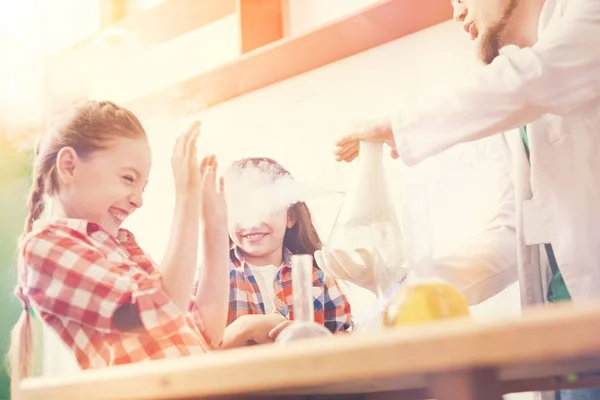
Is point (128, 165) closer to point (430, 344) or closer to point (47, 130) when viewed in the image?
point (47, 130)

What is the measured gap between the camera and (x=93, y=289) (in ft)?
4.32

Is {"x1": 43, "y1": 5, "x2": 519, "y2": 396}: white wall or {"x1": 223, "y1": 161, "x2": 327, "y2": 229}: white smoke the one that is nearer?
{"x1": 43, "y1": 5, "x2": 519, "y2": 396}: white wall

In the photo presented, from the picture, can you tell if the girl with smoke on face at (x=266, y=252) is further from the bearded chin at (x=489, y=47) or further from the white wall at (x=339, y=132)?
A: the bearded chin at (x=489, y=47)

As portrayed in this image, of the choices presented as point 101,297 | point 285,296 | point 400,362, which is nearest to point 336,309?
point 285,296

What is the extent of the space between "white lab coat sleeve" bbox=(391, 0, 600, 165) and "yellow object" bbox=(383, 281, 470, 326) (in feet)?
0.86

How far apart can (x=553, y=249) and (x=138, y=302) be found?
69cm

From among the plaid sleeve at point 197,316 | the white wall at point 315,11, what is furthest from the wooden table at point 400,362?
the white wall at point 315,11

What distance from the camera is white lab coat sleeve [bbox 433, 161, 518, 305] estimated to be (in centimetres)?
104

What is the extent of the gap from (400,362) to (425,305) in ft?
0.96

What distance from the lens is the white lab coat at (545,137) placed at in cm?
97

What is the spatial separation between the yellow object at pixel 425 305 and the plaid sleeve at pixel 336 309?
0.29 meters

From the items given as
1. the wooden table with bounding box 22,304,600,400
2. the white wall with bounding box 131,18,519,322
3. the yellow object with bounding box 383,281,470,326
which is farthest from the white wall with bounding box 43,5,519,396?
the wooden table with bounding box 22,304,600,400

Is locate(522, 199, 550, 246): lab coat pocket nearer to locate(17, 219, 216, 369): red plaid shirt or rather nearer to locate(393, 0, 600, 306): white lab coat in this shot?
locate(393, 0, 600, 306): white lab coat

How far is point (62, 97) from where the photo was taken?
5.26ft
